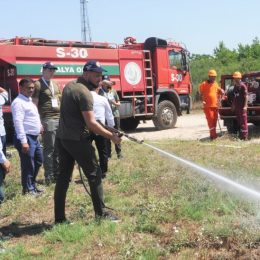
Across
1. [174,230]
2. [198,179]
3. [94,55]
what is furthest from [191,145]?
[174,230]

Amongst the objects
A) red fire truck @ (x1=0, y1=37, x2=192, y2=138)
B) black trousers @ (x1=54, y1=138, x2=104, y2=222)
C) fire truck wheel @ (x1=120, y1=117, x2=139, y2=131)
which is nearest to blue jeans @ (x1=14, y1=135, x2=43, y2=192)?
black trousers @ (x1=54, y1=138, x2=104, y2=222)

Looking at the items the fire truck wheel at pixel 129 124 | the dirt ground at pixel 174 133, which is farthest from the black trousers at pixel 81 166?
the fire truck wheel at pixel 129 124

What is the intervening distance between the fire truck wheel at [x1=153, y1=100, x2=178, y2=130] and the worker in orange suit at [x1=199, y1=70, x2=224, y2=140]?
172 inches

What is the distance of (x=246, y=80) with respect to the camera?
1232 centimetres

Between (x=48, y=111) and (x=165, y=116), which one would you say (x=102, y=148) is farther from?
(x=165, y=116)

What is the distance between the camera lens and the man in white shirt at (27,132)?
645 cm

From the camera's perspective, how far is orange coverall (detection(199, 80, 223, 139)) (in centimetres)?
1182

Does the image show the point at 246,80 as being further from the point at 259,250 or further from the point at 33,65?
the point at 259,250

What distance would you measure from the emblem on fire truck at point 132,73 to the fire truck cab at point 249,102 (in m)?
3.47

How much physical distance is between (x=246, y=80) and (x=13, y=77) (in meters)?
5.82

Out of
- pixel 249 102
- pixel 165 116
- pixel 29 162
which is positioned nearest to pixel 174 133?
pixel 165 116

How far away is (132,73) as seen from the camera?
15477mm

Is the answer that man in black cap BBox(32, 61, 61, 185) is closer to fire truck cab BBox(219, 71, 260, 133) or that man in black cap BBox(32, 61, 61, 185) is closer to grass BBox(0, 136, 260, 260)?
grass BBox(0, 136, 260, 260)

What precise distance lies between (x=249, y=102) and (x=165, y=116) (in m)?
4.62
